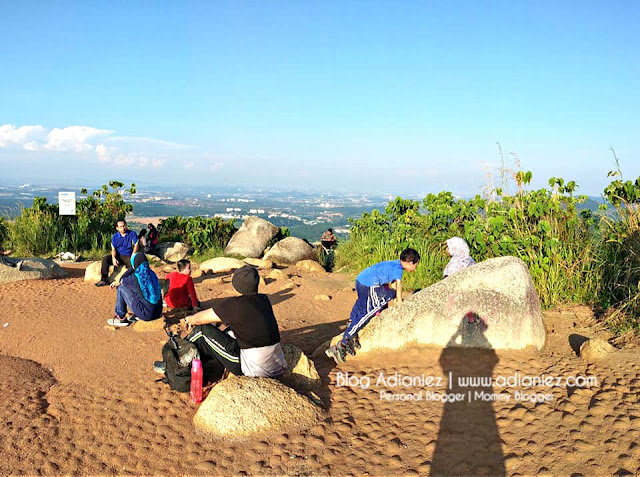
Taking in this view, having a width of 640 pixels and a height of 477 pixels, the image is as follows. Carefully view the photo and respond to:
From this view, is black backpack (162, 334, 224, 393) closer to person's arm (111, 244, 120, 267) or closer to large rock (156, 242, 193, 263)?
person's arm (111, 244, 120, 267)

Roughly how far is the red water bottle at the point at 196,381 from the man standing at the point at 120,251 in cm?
520

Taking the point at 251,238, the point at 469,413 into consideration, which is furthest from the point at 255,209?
the point at 469,413

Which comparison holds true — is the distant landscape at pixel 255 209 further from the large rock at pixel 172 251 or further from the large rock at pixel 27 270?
the large rock at pixel 27 270

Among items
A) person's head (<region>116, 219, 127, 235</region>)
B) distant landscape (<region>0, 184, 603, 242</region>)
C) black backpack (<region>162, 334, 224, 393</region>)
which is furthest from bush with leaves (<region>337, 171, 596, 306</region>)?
person's head (<region>116, 219, 127, 235</region>)

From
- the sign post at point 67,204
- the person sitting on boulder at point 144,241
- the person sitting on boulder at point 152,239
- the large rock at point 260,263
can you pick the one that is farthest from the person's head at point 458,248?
the sign post at point 67,204

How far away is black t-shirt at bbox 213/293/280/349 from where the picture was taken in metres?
4.37

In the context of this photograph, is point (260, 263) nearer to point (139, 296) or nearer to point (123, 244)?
point (123, 244)

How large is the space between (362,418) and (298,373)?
3.00ft

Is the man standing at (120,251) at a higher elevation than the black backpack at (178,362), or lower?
higher

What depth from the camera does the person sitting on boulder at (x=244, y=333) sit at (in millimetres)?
4371

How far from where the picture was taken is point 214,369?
186 inches

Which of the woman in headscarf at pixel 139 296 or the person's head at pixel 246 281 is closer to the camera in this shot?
the person's head at pixel 246 281

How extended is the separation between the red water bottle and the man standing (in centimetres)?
520

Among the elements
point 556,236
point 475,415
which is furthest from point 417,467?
point 556,236
